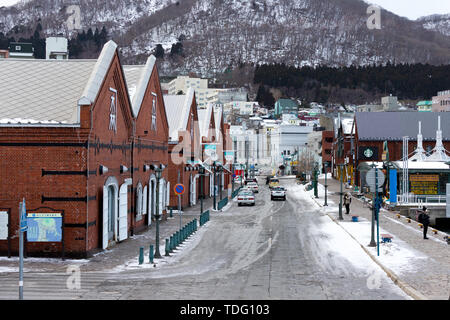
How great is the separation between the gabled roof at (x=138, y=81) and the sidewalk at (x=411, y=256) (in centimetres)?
1447

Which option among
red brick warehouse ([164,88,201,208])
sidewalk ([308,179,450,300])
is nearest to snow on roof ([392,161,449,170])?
sidewalk ([308,179,450,300])

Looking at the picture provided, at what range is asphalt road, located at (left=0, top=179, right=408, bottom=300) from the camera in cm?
1594

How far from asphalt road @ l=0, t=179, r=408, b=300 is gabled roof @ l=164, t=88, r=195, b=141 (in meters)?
20.1

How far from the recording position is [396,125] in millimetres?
74250

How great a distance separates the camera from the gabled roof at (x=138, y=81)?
105 ft

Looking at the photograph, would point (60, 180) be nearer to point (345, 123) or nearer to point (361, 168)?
point (361, 168)

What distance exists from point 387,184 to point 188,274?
36.9 m

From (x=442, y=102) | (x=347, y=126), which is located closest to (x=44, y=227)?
(x=347, y=126)

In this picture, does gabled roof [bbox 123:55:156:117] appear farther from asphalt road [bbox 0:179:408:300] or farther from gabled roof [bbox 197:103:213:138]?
gabled roof [bbox 197:103:213:138]

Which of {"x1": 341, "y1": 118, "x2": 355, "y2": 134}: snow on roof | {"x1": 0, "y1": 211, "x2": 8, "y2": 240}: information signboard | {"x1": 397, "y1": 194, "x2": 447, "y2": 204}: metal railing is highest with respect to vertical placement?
{"x1": 341, "y1": 118, "x2": 355, "y2": 134}: snow on roof

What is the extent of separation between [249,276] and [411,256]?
26.0 feet

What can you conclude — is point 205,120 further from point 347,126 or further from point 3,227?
point 3,227

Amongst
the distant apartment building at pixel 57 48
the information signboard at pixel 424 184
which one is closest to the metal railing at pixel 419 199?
the information signboard at pixel 424 184

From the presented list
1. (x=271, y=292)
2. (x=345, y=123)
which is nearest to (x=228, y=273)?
(x=271, y=292)
